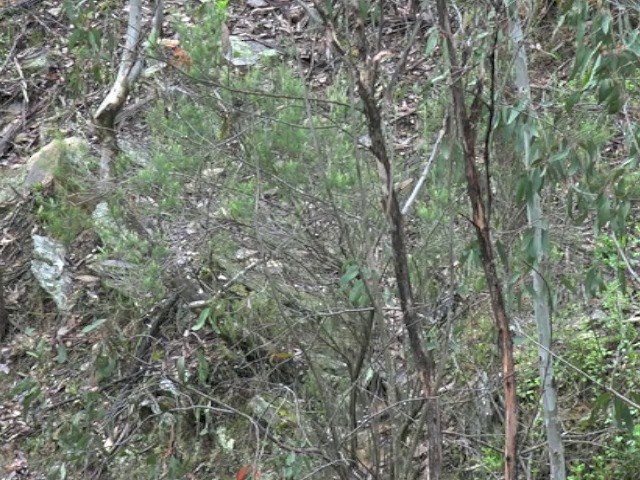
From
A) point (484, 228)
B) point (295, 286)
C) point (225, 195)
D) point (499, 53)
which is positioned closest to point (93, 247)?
point (225, 195)

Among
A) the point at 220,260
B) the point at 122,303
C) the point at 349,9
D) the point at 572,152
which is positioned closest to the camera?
the point at 572,152

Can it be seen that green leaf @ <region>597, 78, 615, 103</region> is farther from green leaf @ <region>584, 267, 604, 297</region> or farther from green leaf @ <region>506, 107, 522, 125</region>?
green leaf @ <region>584, 267, 604, 297</region>

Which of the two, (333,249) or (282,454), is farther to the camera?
(333,249)

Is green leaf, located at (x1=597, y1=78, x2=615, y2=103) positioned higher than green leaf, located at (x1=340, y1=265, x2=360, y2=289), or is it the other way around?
green leaf, located at (x1=597, y1=78, x2=615, y2=103)

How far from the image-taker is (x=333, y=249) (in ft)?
15.8

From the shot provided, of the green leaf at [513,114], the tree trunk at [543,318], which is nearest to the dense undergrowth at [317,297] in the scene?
the green leaf at [513,114]

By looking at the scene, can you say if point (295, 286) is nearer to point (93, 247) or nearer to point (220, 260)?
point (220, 260)

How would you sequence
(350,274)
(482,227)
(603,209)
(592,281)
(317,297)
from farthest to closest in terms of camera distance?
(317,297), (350,274), (592,281), (482,227), (603,209)

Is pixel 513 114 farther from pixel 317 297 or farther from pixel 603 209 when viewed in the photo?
pixel 317 297

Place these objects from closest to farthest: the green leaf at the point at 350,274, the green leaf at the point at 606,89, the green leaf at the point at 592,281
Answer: the green leaf at the point at 606,89
the green leaf at the point at 592,281
the green leaf at the point at 350,274

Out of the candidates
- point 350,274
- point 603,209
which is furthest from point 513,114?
point 350,274

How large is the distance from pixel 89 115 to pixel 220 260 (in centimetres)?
315

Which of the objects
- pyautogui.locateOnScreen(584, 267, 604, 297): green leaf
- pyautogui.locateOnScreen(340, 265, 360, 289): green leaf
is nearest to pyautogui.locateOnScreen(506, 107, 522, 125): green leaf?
pyautogui.locateOnScreen(584, 267, 604, 297): green leaf

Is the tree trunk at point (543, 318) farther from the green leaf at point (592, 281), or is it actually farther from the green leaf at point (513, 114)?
the green leaf at point (513, 114)
